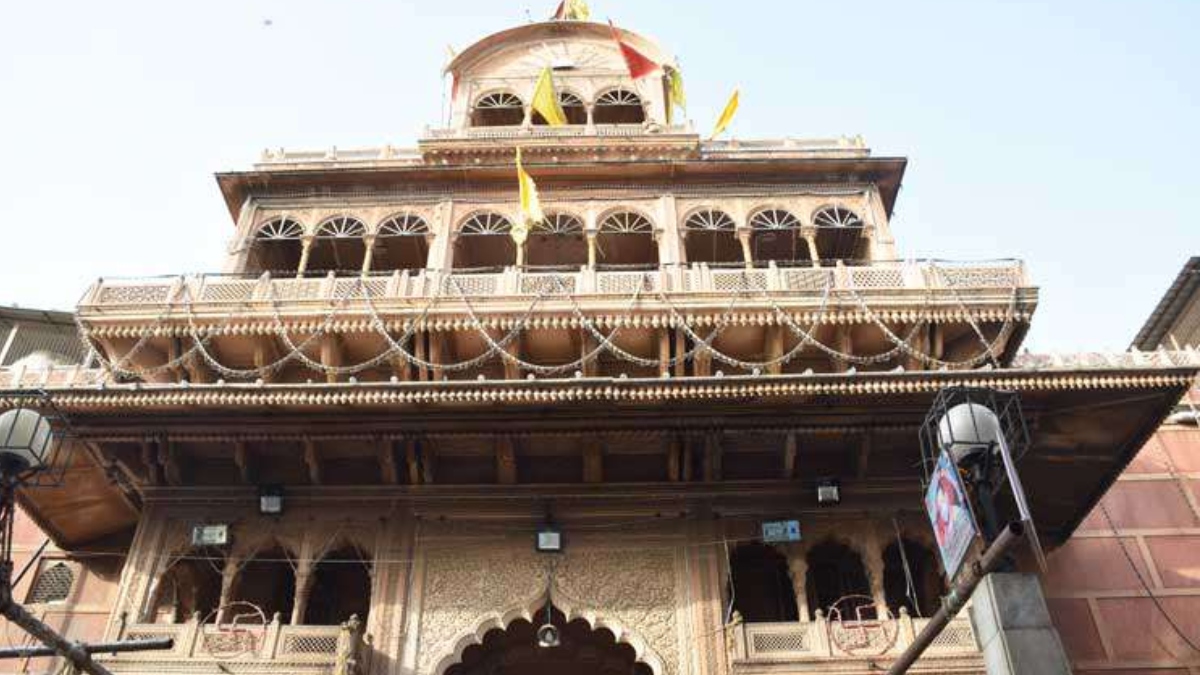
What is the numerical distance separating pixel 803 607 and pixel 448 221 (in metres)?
8.40

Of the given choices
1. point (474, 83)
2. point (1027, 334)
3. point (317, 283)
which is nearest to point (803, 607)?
point (1027, 334)

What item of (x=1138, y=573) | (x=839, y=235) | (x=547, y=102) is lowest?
(x=1138, y=573)

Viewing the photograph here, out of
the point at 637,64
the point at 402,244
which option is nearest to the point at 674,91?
the point at 637,64

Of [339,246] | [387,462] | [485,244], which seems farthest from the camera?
[485,244]

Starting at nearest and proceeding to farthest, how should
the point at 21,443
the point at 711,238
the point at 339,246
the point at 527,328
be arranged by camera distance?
1. the point at 21,443
2. the point at 527,328
3. the point at 711,238
4. the point at 339,246

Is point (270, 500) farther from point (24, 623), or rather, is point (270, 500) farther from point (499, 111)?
point (499, 111)

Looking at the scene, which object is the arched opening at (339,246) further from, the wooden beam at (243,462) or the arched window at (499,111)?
the wooden beam at (243,462)

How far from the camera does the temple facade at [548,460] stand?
10758 millimetres

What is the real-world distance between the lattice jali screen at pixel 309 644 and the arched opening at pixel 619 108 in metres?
11.6

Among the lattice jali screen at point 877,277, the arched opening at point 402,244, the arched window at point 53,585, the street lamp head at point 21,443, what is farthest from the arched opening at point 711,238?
the street lamp head at point 21,443

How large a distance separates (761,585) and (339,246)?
878 centimetres

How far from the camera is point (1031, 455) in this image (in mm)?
11812

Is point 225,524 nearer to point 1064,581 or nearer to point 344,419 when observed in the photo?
point 344,419

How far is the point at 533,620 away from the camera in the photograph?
444 inches
